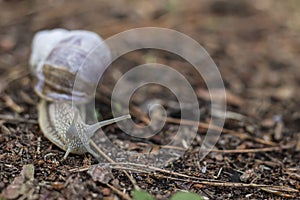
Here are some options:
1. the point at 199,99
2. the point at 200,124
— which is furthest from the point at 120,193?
the point at 199,99

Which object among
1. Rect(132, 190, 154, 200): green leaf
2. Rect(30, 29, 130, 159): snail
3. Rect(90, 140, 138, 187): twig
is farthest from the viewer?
Rect(30, 29, 130, 159): snail

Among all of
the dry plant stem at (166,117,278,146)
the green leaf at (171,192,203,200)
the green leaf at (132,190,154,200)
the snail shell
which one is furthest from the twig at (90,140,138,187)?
the dry plant stem at (166,117,278,146)

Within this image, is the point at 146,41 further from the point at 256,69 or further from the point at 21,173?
the point at 21,173

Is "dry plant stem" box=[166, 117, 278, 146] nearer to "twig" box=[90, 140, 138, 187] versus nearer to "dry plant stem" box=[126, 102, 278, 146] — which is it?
"dry plant stem" box=[126, 102, 278, 146]

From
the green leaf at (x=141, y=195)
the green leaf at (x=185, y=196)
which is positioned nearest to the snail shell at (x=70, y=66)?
the green leaf at (x=141, y=195)

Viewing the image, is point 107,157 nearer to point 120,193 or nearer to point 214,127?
point 120,193

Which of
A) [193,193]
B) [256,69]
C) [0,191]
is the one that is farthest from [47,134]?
[256,69]

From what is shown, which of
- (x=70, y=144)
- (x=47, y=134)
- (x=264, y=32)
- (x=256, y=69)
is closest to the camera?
(x=70, y=144)
